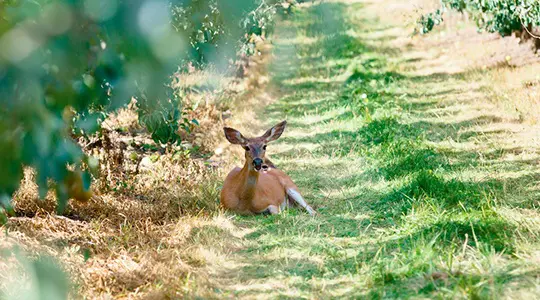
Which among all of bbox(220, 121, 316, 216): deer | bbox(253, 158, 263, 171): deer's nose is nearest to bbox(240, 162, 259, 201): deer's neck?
bbox(220, 121, 316, 216): deer

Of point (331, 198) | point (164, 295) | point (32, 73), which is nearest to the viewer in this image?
point (32, 73)

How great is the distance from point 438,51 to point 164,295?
1441 cm

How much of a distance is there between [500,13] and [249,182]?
20.7 ft

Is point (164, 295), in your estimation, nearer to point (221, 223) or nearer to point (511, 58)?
point (221, 223)

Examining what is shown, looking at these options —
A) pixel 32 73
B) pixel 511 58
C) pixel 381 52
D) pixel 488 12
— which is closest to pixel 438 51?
pixel 381 52

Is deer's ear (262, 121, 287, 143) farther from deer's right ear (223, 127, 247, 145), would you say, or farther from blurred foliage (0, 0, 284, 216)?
blurred foliage (0, 0, 284, 216)

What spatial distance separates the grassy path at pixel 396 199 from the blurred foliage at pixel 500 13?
1.15 m

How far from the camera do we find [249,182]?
784 cm

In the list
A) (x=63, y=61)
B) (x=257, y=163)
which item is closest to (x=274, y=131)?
(x=257, y=163)

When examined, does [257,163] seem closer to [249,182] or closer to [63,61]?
[249,182]

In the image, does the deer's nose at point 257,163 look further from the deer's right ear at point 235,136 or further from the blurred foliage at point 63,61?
the blurred foliage at point 63,61

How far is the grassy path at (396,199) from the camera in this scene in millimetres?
5148

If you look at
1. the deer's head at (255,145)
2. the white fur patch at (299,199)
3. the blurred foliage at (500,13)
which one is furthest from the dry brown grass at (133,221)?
the blurred foliage at (500,13)

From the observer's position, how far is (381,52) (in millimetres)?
18250
